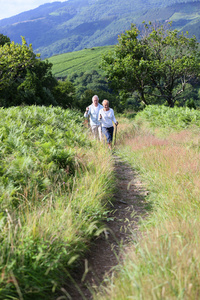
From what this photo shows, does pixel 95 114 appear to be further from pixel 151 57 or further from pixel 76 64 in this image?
pixel 76 64

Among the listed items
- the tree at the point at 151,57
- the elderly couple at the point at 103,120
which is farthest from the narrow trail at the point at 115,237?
the tree at the point at 151,57

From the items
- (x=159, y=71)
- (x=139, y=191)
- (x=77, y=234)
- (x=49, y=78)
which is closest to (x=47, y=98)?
(x=49, y=78)

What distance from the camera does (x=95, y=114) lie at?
34.7 feet

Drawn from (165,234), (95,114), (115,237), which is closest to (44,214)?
(115,237)

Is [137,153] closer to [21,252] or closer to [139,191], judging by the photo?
[139,191]

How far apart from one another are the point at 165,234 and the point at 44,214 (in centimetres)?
161

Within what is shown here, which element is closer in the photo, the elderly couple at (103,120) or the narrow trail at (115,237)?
the narrow trail at (115,237)

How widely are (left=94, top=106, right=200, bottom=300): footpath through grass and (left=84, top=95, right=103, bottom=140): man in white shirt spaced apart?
60.4 inches

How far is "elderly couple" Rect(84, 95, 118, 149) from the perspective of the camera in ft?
32.3

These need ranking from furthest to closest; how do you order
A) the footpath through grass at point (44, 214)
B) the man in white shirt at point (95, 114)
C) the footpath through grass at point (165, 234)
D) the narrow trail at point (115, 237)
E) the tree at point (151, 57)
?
the tree at point (151, 57) → the man in white shirt at point (95, 114) → the narrow trail at point (115, 237) → the footpath through grass at point (44, 214) → the footpath through grass at point (165, 234)

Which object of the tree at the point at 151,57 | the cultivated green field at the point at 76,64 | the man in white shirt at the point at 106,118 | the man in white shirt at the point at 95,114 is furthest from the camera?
the cultivated green field at the point at 76,64

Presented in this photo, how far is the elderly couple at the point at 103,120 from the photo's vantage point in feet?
32.3

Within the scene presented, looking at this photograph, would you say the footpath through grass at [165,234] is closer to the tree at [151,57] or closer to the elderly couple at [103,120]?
the elderly couple at [103,120]

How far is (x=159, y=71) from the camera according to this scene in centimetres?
3148
